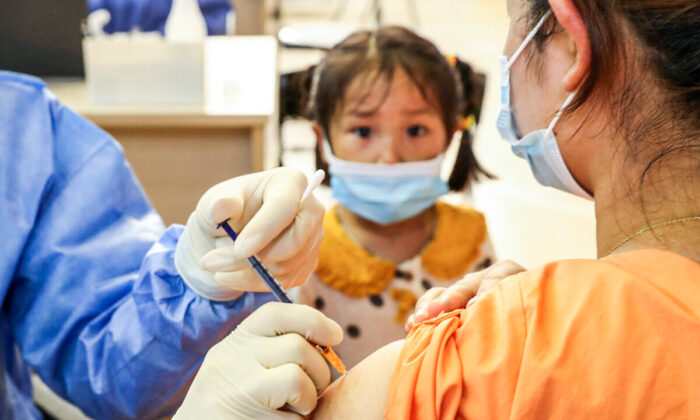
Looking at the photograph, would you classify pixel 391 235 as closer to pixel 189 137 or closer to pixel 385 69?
pixel 385 69

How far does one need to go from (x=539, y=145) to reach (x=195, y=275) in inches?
20.8

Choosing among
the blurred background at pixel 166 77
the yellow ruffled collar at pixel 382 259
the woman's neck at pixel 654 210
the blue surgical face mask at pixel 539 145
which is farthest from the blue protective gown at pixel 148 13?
the woman's neck at pixel 654 210

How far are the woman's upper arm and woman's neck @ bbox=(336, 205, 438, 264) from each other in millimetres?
901

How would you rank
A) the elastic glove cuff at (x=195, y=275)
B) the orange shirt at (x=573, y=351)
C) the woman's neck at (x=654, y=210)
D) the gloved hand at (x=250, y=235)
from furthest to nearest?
the elastic glove cuff at (x=195, y=275)
the gloved hand at (x=250, y=235)
the woman's neck at (x=654, y=210)
the orange shirt at (x=573, y=351)

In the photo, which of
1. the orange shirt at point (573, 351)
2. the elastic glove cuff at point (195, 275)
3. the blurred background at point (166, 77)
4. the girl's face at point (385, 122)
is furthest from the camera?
the blurred background at point (166, 77)

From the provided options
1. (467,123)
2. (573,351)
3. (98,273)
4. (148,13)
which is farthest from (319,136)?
(573,351)

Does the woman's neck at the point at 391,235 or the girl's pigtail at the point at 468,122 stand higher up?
the girl's pigtail at the point at 468,122

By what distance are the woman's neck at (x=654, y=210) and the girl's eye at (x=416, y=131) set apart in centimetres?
84

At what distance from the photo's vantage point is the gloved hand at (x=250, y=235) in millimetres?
842

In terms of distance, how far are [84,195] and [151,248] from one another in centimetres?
15

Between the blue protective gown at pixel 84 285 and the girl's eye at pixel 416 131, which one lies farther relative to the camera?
the girl's eye at pixel 416 131

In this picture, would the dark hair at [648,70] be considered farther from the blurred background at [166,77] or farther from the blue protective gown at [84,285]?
the blurred background at [166,77]

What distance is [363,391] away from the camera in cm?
73

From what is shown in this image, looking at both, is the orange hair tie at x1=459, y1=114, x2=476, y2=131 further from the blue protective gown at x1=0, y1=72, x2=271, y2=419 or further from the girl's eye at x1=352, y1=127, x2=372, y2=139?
the blue protective gown at x1=0, y1=72, x2=271, y2=419
